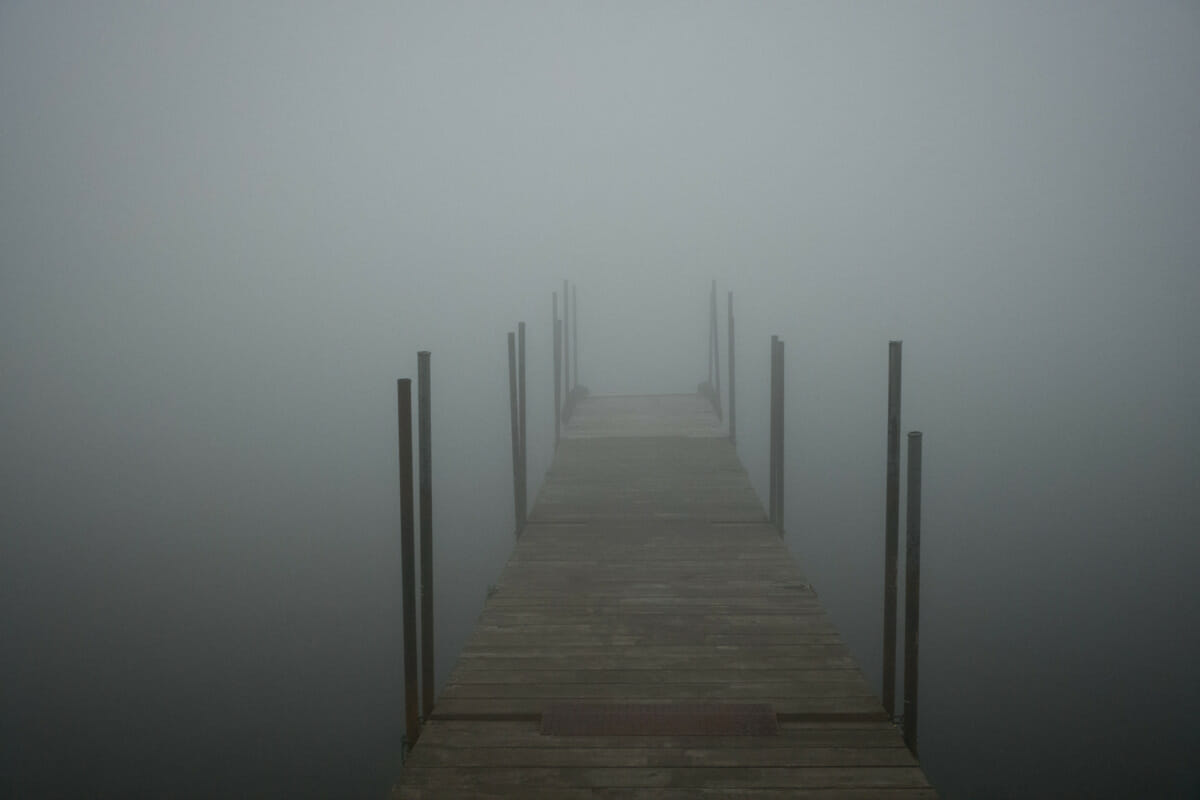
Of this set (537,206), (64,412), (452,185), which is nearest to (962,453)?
(64,412)

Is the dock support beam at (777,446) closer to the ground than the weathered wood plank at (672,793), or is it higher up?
higher up

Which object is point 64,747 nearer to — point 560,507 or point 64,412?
point 560,507

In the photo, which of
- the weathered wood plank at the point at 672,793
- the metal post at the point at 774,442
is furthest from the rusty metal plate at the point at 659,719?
the metal post at the point at 774,442

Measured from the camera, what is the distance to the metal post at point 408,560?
18.2ft

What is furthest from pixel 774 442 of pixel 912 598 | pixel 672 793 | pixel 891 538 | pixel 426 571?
pixel 672 793

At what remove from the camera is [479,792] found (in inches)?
169

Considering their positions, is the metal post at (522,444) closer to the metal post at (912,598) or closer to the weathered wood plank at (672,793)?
the metal post at (912,598)

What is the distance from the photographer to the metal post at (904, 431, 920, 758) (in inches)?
212

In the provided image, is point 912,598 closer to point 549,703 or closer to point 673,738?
point 673,738

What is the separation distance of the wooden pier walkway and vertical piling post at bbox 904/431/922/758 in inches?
14.3

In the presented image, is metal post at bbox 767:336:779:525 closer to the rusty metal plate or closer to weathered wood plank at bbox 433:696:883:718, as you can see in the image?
weathered wood plank at bbox 433:696:883:718

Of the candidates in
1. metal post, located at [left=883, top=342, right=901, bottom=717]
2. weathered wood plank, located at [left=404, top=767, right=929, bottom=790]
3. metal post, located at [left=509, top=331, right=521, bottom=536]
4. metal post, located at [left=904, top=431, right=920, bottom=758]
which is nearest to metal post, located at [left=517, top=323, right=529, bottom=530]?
metal post, located at [left=509, top=331, right=521, bottom=536]

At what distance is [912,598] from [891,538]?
1010 mm

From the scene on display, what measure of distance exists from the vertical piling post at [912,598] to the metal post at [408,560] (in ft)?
10.5
